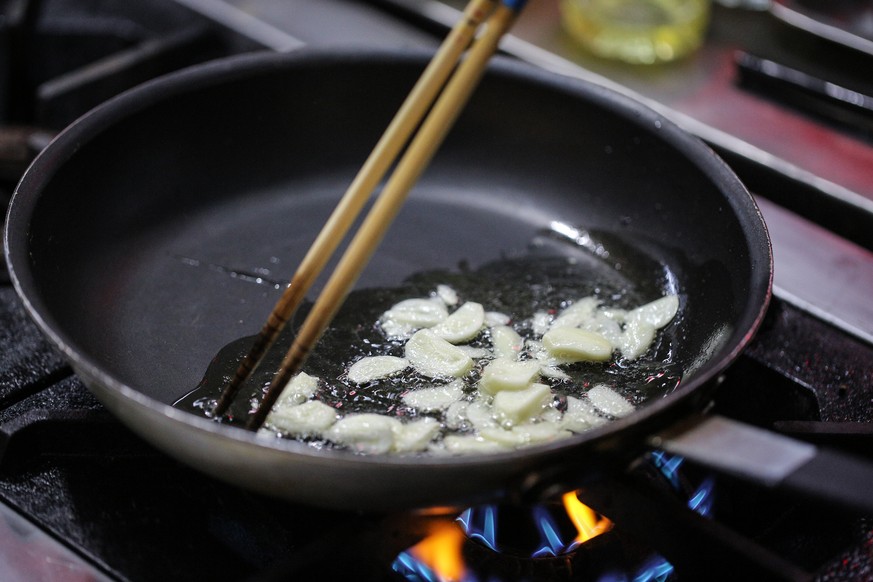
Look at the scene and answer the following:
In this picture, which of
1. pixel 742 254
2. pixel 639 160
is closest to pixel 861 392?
pixel 742 254

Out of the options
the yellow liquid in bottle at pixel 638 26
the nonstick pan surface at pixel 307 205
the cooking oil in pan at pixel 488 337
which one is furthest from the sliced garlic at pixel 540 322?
the yellow liquid in bottle at pixel 638 26

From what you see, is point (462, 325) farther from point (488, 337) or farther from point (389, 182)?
point (389, 182)

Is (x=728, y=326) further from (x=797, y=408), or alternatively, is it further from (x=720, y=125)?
(x=720, y=125)

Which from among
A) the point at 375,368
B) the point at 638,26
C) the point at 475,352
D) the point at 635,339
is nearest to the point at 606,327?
the point at 635,339

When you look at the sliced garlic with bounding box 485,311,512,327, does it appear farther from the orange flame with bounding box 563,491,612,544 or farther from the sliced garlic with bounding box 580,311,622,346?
the orange flame with bounding box 563,491,612,544

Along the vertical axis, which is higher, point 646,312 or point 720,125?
point 720,125

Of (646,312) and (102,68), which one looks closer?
(646,312)

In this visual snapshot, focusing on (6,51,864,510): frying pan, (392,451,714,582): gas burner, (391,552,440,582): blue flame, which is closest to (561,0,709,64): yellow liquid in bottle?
(6,51,864,510): frying pan

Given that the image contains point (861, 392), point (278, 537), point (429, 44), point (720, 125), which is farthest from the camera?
point (429, 44)
